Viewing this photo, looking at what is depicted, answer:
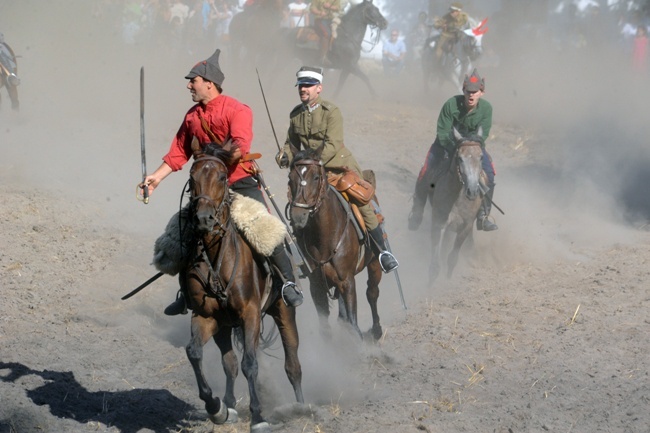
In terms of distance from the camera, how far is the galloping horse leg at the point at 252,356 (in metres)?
7.10

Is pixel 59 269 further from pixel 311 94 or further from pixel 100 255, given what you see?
pixel 311 94

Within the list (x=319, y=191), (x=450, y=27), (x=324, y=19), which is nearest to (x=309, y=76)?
(x=319, y=191)

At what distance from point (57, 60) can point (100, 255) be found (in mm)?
18838

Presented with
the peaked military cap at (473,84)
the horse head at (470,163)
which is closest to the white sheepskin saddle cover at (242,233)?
the horse head at (470,163)

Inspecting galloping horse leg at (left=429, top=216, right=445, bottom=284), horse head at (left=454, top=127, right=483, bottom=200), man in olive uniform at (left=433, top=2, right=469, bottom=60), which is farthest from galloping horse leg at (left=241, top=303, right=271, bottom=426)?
man in olive uniform at (left=433, top=2, right=469, bottom=60)

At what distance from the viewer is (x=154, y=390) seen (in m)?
8.44

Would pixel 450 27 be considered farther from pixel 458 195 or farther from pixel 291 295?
pixel 291 295

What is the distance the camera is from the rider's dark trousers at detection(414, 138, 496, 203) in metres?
12.5

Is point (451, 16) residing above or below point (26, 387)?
above

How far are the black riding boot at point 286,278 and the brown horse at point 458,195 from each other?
194 inches

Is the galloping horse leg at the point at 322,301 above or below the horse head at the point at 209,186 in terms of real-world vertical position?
below

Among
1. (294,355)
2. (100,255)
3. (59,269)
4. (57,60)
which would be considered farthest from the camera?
Answer: (57,60)

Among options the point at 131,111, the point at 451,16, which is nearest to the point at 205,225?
the point at 131,111

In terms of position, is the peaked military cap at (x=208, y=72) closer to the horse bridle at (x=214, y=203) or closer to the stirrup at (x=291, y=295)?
the horse bridle at (x=214, y=203)
